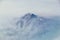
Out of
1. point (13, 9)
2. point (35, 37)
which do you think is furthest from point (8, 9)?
point (35, 37)

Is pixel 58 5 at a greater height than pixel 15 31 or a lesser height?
greater

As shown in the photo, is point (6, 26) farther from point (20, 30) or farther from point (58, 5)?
point (58, 5)

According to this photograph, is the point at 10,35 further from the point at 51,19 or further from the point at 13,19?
the point at 51,19

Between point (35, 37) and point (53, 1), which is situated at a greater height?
point (53, 1)

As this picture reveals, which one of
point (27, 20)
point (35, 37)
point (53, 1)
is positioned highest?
point (53, 1)

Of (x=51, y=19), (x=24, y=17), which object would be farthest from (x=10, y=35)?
(x=51, y=19)

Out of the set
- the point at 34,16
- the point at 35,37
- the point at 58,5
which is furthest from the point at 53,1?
the point at 35,37
